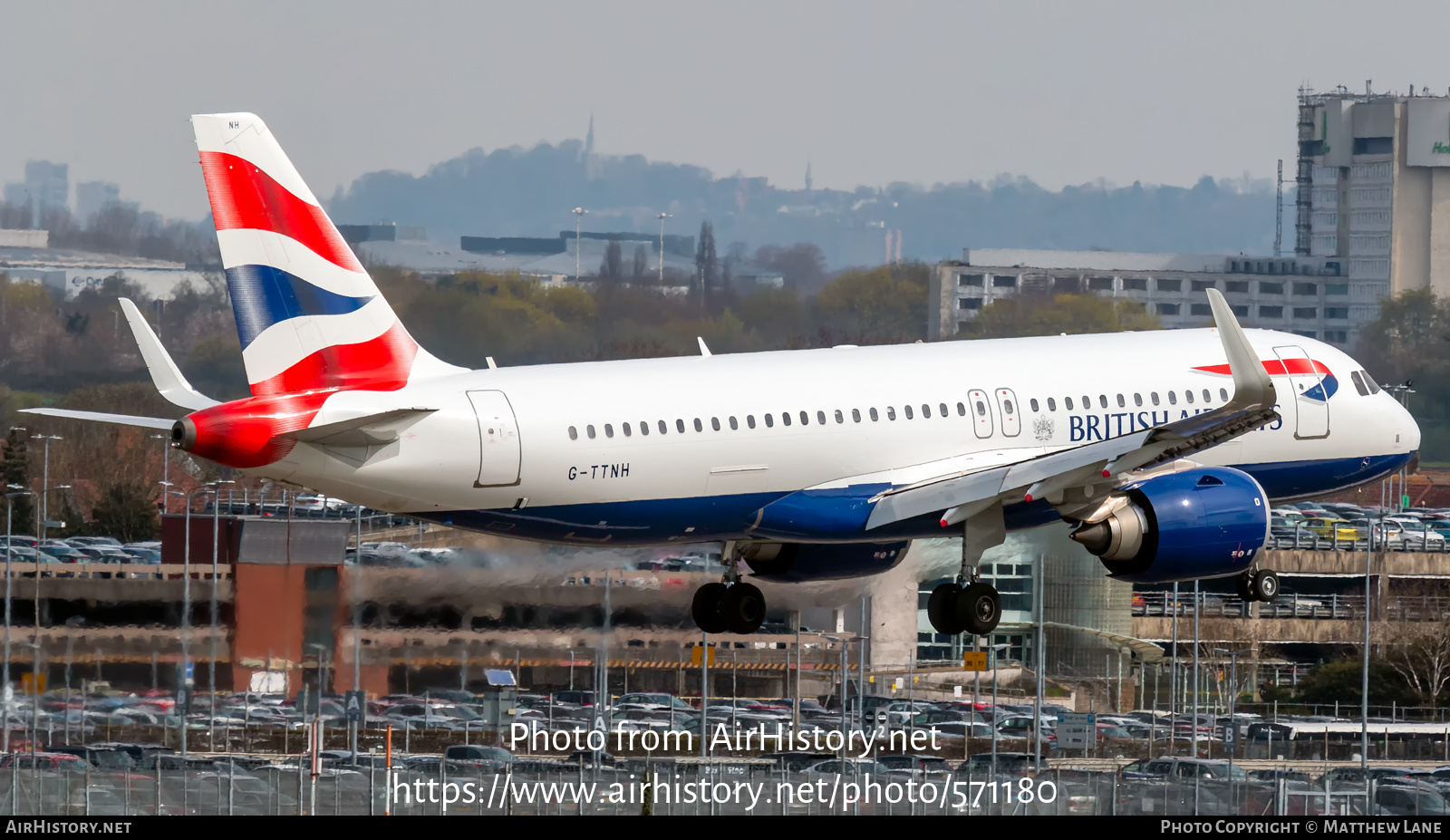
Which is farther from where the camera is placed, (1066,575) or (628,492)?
(1066,575)

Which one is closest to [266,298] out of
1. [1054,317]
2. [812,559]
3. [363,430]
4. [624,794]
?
[363,430]

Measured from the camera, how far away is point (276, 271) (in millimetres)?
39375

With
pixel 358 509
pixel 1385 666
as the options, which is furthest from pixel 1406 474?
pixel 358 509

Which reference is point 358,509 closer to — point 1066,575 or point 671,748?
point 671,748

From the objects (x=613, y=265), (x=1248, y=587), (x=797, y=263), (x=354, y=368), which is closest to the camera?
(x=354, y=368)

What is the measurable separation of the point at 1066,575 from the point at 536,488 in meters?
40.1

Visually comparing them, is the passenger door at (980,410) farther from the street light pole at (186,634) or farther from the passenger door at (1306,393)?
the street light pole at (186,634)

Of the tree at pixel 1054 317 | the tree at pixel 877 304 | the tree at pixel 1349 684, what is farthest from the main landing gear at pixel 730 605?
the tree at pixel 1054 317

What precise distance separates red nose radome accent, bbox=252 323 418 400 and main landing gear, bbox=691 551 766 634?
8.79m

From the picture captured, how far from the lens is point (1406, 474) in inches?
A: 5133

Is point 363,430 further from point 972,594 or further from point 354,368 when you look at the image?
point 972,594

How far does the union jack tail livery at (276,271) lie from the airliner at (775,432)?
0.13ft

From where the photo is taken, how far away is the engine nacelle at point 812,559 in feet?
154

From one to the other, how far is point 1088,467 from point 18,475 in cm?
5869
